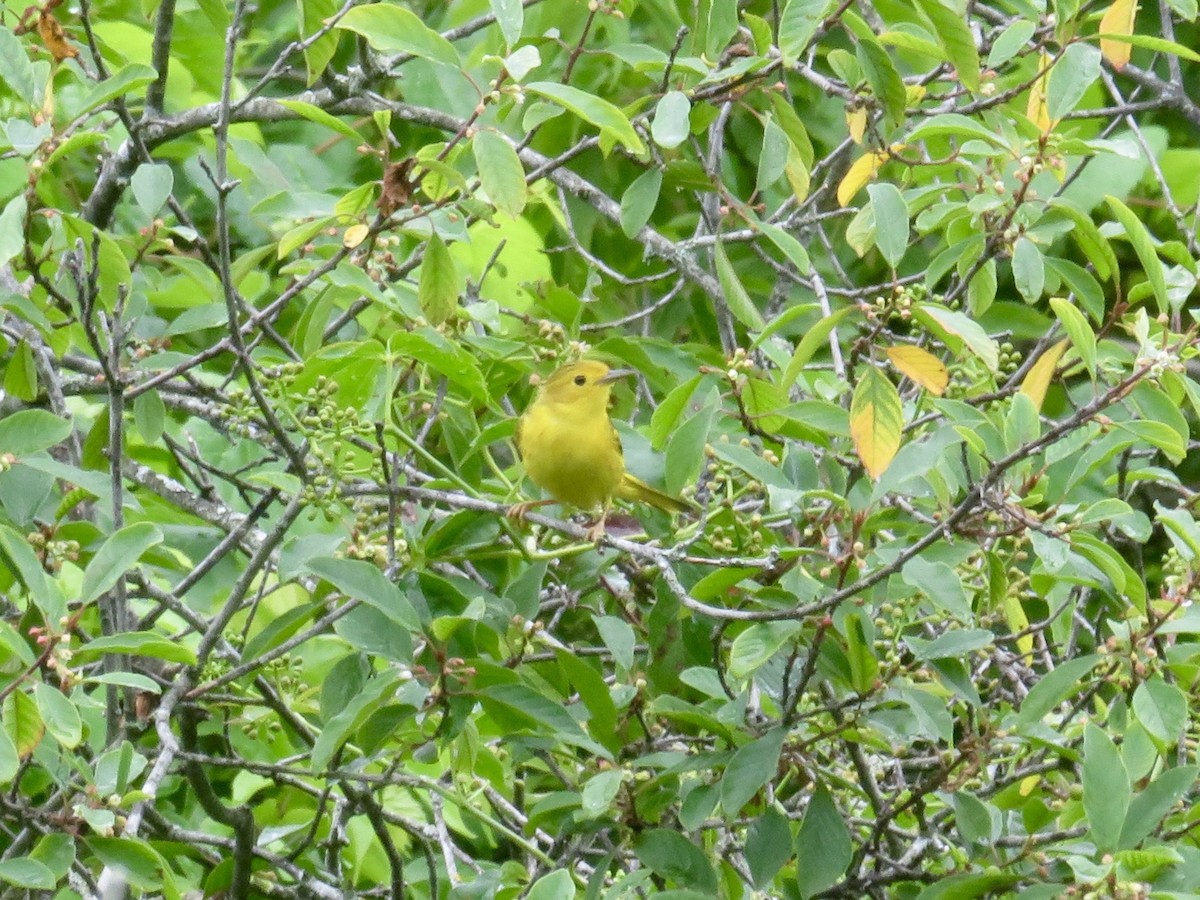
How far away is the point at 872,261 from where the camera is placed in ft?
20.5

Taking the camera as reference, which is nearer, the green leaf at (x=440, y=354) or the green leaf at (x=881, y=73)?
the green leaf at (x=440, y=354)

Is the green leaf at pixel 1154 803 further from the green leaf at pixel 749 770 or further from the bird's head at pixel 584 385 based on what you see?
the bird's head at pixel 584 385

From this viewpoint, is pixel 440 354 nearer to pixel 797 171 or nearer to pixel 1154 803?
pixel 797 171

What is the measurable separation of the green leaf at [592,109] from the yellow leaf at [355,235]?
1.45 ft

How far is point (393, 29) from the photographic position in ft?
9.32

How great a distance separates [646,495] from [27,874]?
6.56 feet

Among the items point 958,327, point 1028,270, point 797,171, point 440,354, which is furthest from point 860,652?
point 797,171

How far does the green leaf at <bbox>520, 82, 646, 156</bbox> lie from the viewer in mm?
2744

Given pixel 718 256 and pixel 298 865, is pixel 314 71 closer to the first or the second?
pixel 718 256

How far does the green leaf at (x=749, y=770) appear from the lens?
2.78 meters

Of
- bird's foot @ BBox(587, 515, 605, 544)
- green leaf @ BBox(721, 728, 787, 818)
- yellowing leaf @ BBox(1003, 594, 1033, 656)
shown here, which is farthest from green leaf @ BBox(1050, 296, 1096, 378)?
bird's foot @ BBox(587, 515, 605, 544)

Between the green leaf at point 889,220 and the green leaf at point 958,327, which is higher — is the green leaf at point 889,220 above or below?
above

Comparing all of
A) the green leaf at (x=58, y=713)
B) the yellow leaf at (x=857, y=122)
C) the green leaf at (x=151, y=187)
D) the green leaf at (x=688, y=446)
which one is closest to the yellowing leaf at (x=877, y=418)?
the green leaf at (x=688, y=446)

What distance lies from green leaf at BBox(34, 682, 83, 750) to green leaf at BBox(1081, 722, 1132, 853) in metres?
1.64
